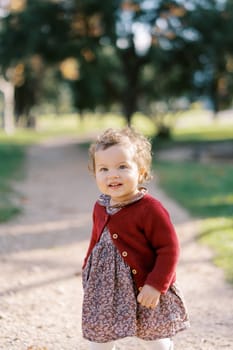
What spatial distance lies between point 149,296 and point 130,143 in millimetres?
736

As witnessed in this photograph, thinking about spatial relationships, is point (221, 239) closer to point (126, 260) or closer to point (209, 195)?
point (209, 195)

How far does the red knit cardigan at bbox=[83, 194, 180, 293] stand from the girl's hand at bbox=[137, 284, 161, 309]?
0.07 ft

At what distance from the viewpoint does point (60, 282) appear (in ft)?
16.6

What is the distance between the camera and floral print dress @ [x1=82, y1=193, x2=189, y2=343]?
2766 millimetres

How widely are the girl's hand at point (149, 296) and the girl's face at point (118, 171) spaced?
47cm

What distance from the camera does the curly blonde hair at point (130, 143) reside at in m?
2.81

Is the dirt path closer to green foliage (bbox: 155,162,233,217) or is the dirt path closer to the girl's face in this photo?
green foliage (bbox: 155,162,233,217)

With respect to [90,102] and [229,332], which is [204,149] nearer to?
[90,102]

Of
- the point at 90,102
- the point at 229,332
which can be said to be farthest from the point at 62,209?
the point at 90,102

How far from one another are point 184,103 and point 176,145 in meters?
3.51

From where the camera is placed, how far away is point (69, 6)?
20000mm

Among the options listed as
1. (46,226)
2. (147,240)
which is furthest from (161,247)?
(46,226)

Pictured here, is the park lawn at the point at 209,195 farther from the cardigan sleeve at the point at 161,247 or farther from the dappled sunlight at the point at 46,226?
the cardigan sleeve at the point at 161,247

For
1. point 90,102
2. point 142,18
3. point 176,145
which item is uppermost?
point 142,18
